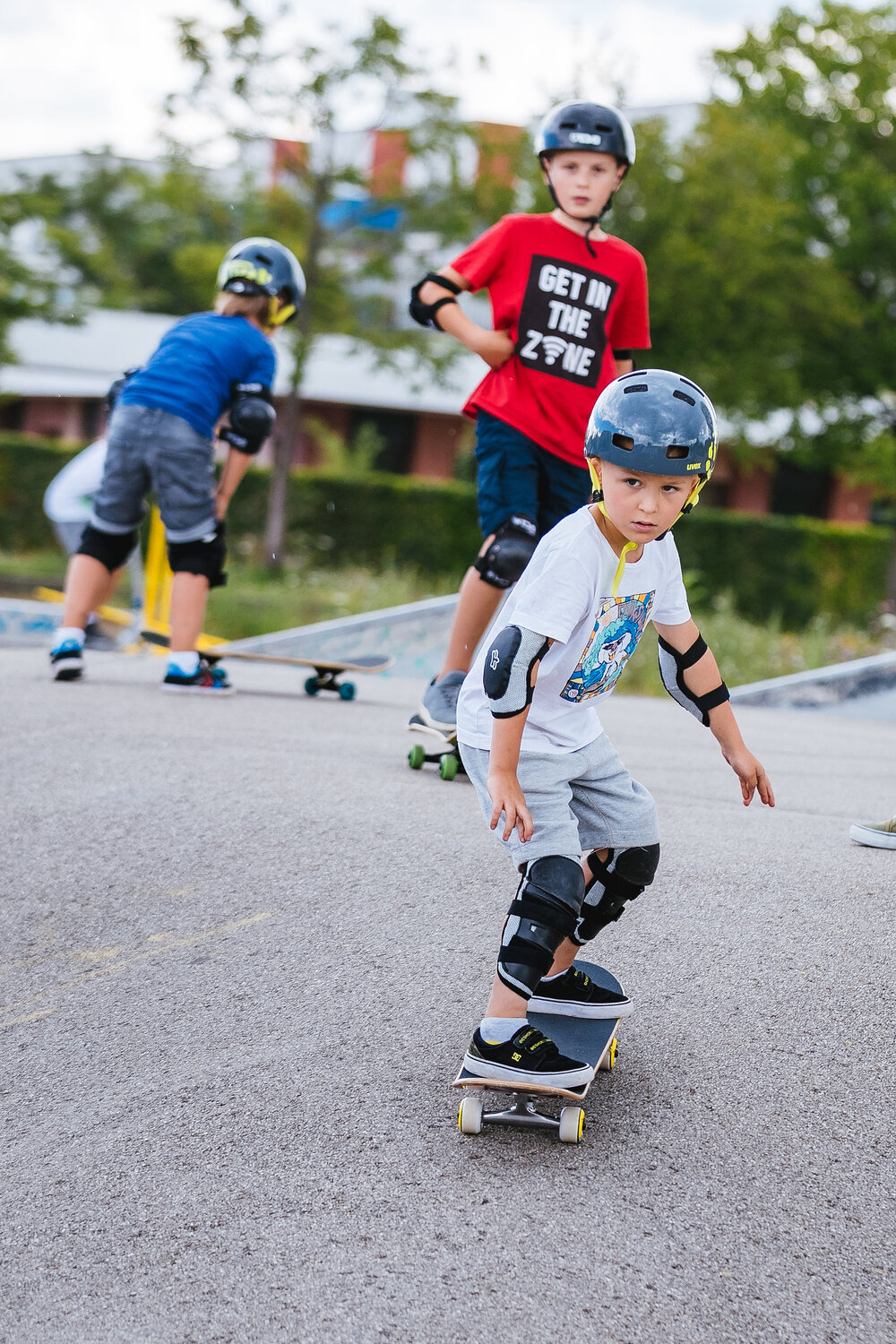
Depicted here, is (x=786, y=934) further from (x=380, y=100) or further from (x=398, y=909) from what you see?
(x=380, y=100)

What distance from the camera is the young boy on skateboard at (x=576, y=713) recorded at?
223 centimetres

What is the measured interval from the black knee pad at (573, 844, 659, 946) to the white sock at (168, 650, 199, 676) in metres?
3.98

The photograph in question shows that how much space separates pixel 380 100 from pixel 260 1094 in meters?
14.3

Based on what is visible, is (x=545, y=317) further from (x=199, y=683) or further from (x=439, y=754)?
(x=199, y=683)

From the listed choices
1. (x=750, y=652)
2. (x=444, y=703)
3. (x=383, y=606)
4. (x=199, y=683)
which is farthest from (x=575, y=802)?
(x=383, y=606)

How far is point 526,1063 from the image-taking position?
220cm

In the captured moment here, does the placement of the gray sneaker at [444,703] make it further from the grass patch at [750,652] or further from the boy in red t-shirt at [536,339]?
the grass patch at [750,652]

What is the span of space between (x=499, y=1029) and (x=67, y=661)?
14.7 ft

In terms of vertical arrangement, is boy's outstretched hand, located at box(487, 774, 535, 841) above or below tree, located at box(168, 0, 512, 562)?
below

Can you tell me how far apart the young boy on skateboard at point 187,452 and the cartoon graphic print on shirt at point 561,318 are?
2.08 meters

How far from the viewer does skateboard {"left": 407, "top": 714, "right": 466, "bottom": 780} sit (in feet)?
14.6

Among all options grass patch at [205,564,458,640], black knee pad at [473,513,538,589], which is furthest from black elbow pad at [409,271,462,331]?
grass patch at [205,564,458,640]

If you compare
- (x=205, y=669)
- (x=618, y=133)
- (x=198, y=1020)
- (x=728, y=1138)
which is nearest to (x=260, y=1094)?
(x=198, y=1020)

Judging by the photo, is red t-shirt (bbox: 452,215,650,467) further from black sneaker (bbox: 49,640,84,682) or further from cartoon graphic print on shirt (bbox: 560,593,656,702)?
black sneaker (bbox: 49,640,84,682)
